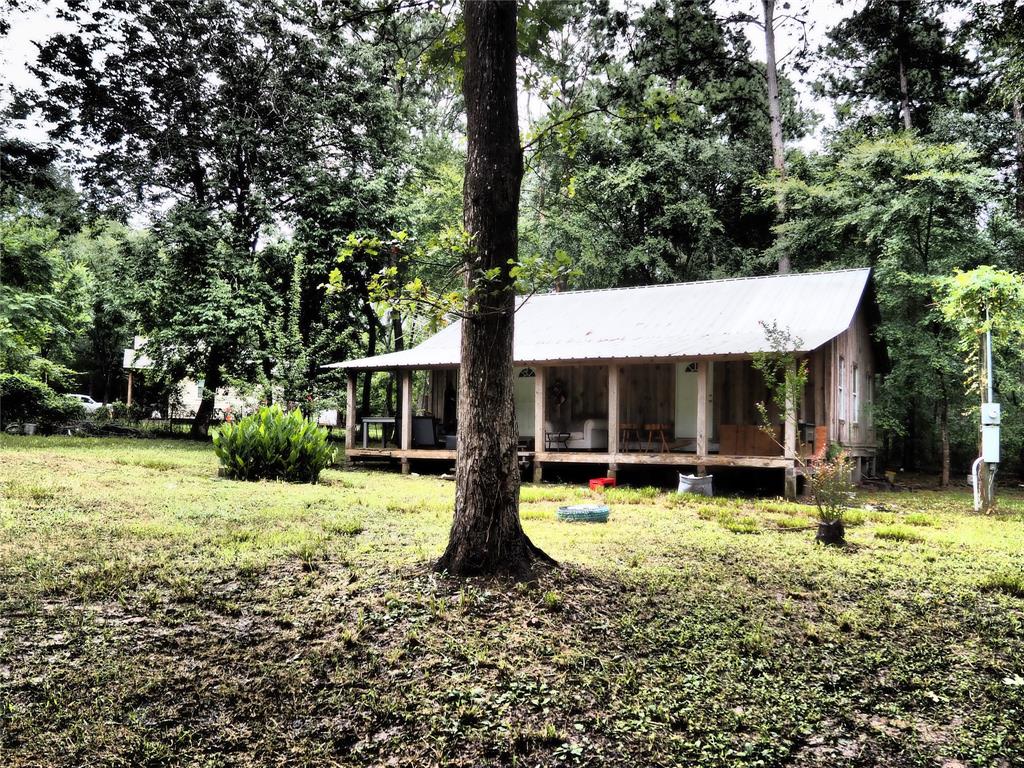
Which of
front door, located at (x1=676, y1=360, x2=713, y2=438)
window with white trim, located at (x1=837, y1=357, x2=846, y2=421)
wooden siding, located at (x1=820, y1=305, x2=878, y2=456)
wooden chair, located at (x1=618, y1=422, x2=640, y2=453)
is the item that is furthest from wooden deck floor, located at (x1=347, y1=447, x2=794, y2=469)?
window with white trim, located at (x1=837, y1=357, x2=846, y2=421)

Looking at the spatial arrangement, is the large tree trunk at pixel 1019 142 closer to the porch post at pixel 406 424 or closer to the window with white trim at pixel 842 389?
the window with white trim at pixel 842 389

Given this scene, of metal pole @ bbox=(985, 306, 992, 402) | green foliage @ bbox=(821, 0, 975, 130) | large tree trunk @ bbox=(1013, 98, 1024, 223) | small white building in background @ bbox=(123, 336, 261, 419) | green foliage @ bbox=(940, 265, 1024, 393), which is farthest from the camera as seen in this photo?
green foliage @ bbox=(821, 0, 975, 130)

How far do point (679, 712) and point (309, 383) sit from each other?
13549mm

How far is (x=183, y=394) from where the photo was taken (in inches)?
1185

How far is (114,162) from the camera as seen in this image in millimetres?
17531

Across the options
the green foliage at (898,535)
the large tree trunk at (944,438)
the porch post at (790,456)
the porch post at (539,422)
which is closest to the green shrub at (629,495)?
the porch post at (539,422)

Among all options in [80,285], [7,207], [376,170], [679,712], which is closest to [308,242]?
[376,170]

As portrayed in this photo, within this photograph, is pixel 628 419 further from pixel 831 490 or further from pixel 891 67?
pixel 891 67

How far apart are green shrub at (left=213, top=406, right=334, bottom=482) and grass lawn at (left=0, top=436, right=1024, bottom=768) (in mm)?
4228

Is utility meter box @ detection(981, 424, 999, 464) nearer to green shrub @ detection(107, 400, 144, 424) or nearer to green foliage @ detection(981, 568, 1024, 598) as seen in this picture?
green foliage @ detection(981, 568, 1024, 598)

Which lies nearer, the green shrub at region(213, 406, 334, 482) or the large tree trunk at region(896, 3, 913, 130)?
the green shrub at region(213, 406, 334, 482)

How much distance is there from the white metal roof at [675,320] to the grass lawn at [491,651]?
643 centimetres

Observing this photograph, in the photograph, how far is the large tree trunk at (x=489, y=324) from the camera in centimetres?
457

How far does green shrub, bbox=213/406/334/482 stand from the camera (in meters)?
11.1
